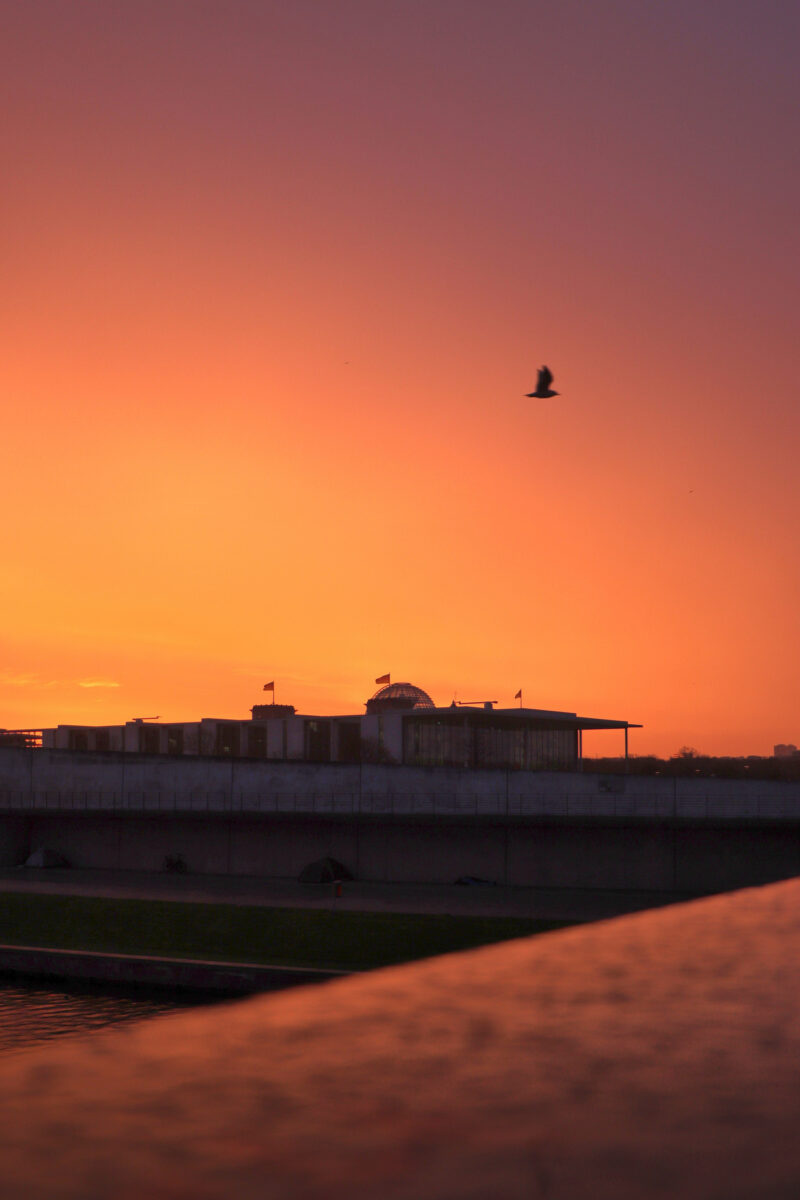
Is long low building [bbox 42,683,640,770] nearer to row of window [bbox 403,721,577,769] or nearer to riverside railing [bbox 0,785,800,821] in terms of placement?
row of window [bbox 403,721,577,769]

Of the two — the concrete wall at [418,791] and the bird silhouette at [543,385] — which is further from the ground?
the bird silhouette at [543,385]

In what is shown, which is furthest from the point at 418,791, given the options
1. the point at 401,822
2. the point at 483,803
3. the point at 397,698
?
the point at 397,698

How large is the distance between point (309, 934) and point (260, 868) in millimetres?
29327

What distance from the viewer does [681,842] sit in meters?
46.9

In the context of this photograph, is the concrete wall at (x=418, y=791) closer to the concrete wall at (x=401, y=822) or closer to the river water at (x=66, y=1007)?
the concrete wall at (x=401, y=822)

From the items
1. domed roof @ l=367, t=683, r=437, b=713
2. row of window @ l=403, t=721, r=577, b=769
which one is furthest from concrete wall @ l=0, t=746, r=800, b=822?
domed roof @ l=367, t=683, r=437, b=713

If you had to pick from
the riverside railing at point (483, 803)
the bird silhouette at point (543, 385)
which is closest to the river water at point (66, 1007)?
the bird silhouette at point (543, 385)

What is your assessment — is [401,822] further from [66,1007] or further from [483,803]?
[66,1007]

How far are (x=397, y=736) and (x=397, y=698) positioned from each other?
22.4 metres

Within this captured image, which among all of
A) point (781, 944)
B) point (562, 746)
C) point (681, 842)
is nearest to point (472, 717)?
point (562, 746)

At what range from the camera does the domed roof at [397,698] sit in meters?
133

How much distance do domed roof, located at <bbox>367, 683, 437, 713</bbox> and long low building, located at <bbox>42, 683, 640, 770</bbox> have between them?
0.24 m

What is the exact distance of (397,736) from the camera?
11288cm

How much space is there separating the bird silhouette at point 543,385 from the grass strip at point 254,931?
10.1 metres
